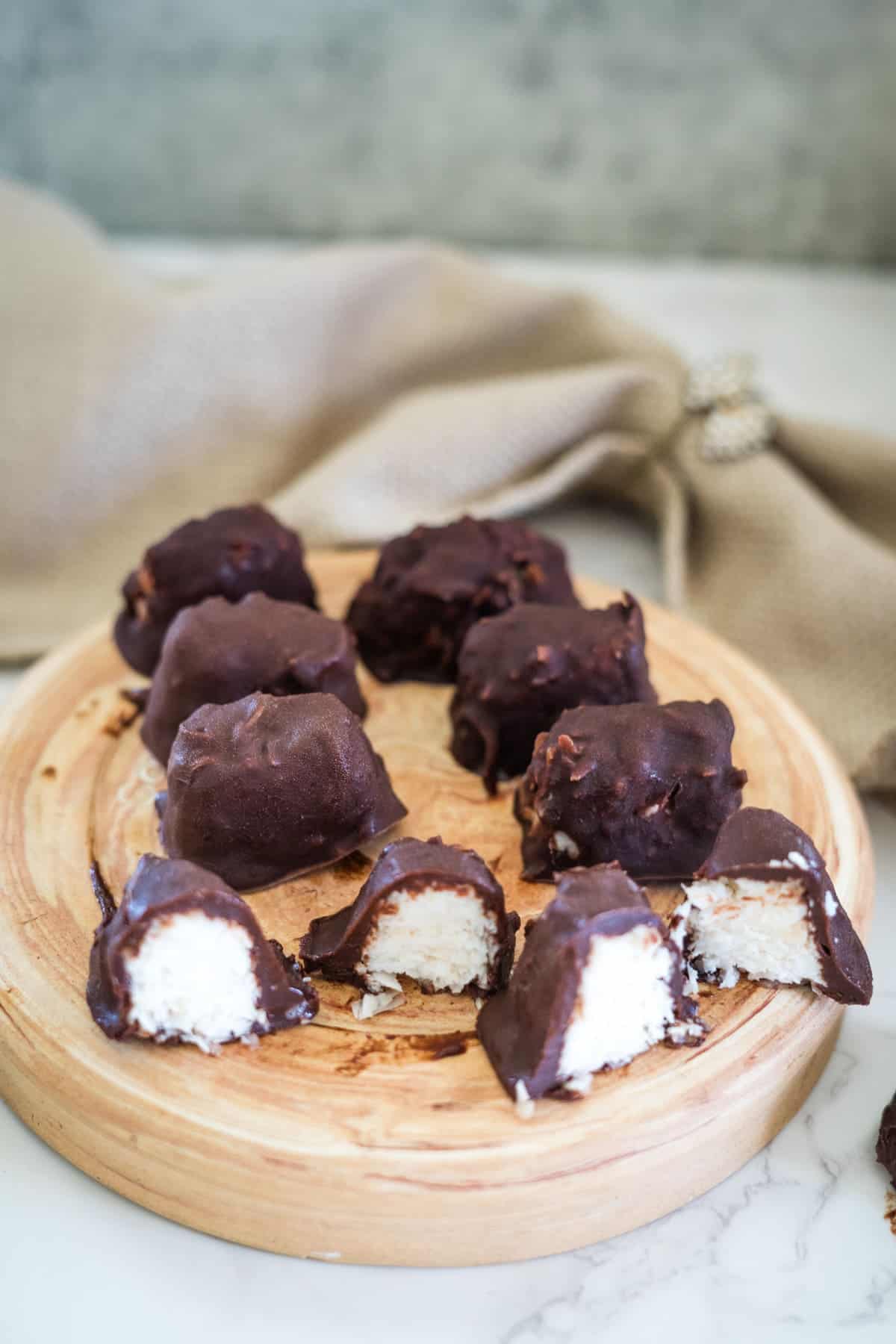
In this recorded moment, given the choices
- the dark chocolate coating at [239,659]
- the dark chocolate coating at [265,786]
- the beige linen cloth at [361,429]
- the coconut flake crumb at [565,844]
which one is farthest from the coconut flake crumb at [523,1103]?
the beige linen cloth at [361,429]

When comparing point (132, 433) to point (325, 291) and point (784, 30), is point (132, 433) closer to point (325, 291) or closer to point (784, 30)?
point (325, 291)

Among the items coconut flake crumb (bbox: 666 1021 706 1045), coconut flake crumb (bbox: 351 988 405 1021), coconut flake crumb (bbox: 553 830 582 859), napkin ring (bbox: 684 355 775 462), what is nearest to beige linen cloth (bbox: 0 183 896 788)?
napkin ring (bbox: 684 355 775 462)

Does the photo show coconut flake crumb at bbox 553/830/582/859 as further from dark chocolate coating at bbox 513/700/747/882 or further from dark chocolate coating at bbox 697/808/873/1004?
dark chocolate coating at bbox 697/808/873/1004

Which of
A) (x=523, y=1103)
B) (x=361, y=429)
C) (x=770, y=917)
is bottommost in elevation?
(x=361, y=429)

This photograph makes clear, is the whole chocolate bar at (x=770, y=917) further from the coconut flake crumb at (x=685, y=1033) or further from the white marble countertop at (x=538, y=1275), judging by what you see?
the white marble countertop at (x=538, y=1275)

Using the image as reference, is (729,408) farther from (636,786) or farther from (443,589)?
(636,786)

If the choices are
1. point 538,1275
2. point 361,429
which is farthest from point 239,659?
point 361,429

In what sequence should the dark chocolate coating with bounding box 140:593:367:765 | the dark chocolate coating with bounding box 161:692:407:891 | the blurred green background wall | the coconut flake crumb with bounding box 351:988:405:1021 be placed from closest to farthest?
the coconut flake crumb with bounding box 351:988:405:1021
the dark chocolate coating with bounding box 161:692:407:891
the dark chocolate coating with bounding box 140:593:367:765
the blurred green background wall
